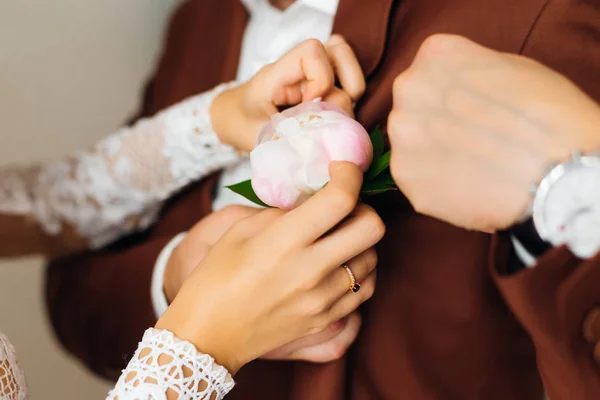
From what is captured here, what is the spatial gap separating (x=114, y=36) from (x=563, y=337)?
940 mm

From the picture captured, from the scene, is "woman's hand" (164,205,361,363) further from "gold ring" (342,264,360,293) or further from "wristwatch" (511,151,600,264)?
"wristwatch" (511,151,600,264)

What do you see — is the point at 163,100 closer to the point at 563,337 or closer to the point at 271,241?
the point at 271,241

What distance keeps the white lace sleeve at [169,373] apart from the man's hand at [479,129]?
0.22m

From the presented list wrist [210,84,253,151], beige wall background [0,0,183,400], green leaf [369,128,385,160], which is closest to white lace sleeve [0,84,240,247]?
wrist [210,84,253,151]

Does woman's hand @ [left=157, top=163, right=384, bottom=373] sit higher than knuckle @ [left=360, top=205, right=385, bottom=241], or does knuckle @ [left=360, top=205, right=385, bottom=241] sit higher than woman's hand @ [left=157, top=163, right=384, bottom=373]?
knuckle @ [left=360, top=205, right=385, bottom=241]

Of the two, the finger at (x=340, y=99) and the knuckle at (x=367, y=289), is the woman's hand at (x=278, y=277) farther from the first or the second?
the finger at (x=340, y=99)

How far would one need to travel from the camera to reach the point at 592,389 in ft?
1.32

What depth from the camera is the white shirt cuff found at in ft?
2.33

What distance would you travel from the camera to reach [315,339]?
54cm

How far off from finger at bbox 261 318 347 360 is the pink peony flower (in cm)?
15

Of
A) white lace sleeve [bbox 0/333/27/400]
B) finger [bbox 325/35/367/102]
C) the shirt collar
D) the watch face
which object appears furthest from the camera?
the shirt collar

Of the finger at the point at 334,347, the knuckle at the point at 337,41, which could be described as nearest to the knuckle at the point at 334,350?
the finger at the point at 334,347

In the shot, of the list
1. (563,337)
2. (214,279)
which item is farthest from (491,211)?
(214,279)

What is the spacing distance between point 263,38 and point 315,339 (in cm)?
48
